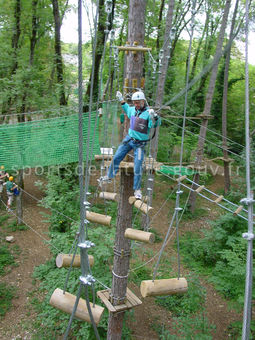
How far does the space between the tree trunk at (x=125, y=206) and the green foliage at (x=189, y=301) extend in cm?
158

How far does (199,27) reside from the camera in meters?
11.0

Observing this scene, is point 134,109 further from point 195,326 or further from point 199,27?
point 199,27

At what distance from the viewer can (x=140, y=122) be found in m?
2.47

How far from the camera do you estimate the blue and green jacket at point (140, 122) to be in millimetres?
2465

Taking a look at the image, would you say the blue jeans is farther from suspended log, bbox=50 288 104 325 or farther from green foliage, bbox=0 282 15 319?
green foliage, bbox=0 282 15 319

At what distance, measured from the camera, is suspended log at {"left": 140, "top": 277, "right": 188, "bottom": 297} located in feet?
6.46

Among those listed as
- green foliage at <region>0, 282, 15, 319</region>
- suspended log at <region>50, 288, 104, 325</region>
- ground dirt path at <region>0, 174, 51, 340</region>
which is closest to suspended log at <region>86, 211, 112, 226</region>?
suspended log at <region>50, 288, 104, 325</region>

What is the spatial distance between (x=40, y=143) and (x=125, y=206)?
9.25 ft

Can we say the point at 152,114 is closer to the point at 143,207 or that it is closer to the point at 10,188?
the point at 143,207

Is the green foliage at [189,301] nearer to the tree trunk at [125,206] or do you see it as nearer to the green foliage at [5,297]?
the tree trunk at [125,206]

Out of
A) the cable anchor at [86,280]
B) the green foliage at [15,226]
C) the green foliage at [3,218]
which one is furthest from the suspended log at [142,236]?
the green foliage at [3,218]

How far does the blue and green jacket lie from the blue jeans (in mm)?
68

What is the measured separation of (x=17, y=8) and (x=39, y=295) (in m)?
6.29

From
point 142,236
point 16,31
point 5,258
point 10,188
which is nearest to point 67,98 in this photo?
point 16,31
